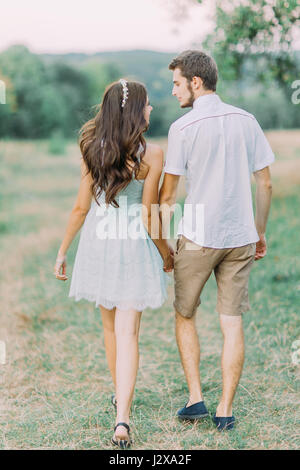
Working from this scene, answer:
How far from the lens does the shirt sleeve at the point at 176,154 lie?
336 centimetres

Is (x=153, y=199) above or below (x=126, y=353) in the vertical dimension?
above

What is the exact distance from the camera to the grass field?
358cm

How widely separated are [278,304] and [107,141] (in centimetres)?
345

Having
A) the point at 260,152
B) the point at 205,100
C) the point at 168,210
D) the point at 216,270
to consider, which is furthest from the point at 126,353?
the point at 205,100

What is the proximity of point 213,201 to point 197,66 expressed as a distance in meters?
0.73

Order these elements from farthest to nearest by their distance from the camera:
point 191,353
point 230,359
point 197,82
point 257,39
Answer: point 257,39 < point 191,353 < point 230,359 < point 197,82

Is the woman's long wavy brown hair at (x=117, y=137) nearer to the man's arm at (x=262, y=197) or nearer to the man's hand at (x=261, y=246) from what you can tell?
the man's arm at (x=262, y=197)

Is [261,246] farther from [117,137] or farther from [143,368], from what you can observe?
[143,368]

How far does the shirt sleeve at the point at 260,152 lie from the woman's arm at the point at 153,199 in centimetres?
54

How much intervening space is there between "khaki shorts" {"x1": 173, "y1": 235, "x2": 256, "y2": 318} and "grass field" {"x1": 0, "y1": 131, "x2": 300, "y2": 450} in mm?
713

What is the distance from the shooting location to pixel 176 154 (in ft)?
11.1

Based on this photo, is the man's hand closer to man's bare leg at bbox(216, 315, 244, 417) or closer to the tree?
man's bare leg at bbox(216, 315, 244, 417)

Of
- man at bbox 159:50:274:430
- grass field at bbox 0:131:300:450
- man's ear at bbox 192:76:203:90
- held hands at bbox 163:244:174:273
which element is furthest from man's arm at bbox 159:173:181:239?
grass field at bbox 0:131:300:450
